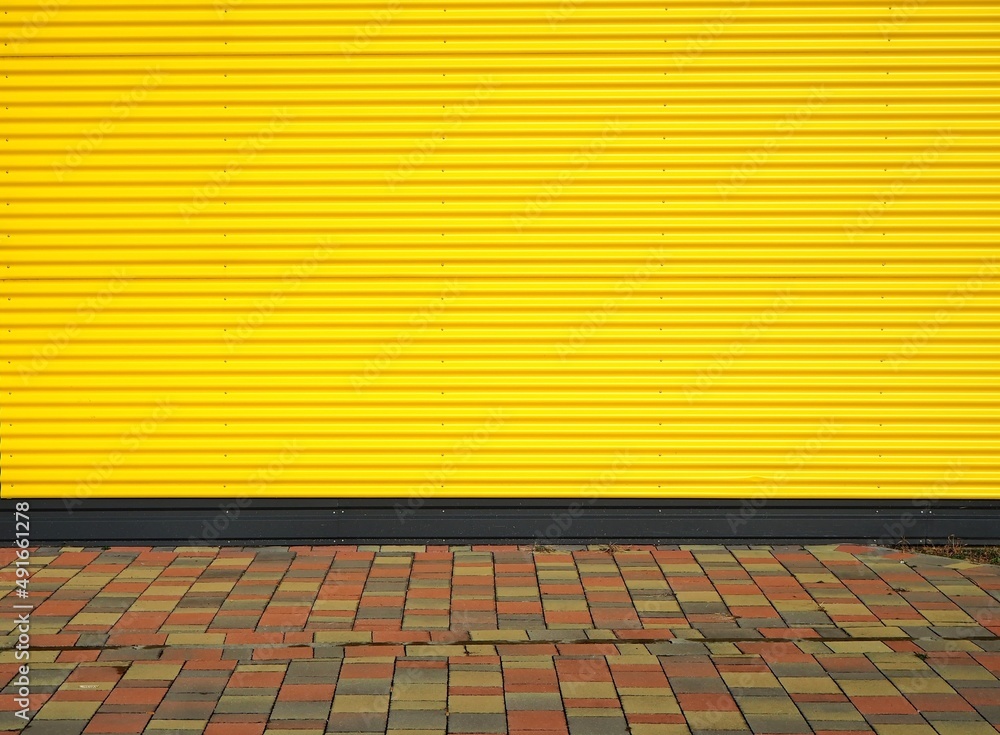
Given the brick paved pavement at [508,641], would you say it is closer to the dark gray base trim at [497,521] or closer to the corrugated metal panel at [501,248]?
the dark gray base trim at [497,521]

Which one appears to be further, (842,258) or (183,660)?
(842,258)

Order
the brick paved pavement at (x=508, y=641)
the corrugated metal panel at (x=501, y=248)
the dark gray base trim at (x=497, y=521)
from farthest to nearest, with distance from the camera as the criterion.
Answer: the dark gray base trim at (x=497, y=521), the corrugated metal panel at (x=501, y=248), the brick paved pavement at (x=508, y=641)

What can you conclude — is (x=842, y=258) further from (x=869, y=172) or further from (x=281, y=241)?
(x=281, y=241)

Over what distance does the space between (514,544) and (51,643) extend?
2.67 metres

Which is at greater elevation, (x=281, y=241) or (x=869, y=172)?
(x=869, y=172)

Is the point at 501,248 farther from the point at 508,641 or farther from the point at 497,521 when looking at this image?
the point at 508,641

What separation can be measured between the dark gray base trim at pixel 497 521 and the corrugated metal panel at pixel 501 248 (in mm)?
102

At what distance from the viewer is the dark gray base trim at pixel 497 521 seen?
22.7 ft

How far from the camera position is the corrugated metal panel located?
21.9ft

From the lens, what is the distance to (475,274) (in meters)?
6.80

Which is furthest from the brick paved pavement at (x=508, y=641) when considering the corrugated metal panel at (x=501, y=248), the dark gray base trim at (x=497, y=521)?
the corrugated metal panel at (x=501, y=248)

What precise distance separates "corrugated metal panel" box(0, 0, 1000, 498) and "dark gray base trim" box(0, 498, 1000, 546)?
4.0 inches

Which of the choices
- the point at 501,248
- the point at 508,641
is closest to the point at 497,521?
the point at 508,641

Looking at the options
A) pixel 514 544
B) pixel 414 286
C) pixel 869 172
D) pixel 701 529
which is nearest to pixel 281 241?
pixel 414 286
